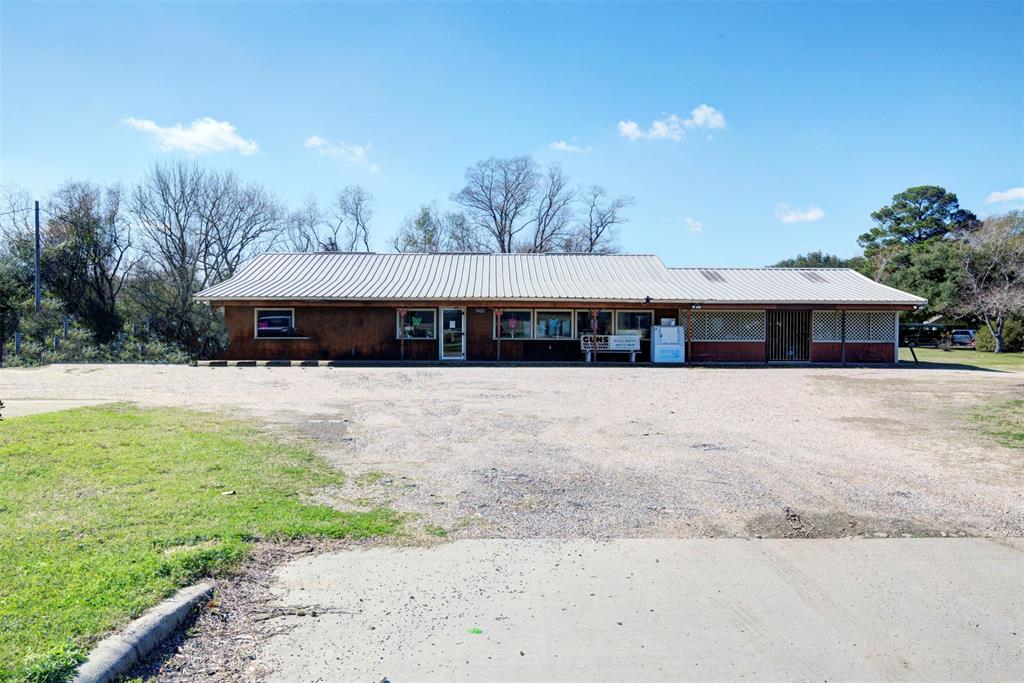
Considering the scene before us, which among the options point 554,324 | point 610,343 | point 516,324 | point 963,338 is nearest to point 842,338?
point 610,343

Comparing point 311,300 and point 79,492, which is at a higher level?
point 311,300

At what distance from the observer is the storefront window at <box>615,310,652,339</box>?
2500cm

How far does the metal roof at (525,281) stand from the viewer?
23.9 metres

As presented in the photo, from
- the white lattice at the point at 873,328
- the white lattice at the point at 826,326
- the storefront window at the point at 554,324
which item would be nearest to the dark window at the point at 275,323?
the storefront window at the point at 554,324

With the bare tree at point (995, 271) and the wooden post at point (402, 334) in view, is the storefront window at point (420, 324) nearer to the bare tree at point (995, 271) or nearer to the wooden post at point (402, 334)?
the wooden post at point (402, 334)

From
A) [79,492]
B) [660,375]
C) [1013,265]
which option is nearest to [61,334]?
[660,375]

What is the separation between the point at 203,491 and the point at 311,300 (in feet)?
61.8

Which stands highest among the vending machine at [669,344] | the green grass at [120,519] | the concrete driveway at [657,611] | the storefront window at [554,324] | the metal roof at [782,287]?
the metal roof at [782,287]

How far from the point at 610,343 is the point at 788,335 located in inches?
305

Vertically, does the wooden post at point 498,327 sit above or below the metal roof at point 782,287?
below

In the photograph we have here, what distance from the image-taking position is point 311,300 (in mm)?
23359

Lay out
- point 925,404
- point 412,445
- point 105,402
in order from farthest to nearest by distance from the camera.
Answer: point 925,404 → point 105,402 → point 412,445

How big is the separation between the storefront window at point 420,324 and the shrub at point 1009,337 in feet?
106

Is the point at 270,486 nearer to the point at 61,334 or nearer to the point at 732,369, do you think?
the point at 732,369
